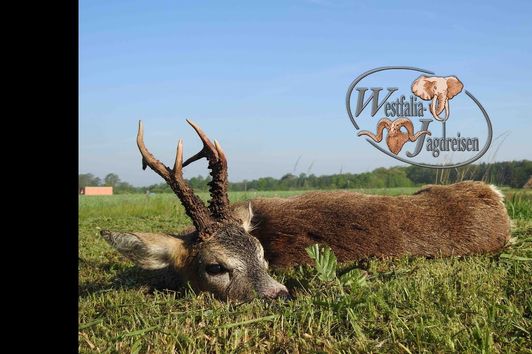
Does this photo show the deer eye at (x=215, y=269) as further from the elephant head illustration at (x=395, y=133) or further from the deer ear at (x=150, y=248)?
the elephant head illustration at (x=395, y=133)

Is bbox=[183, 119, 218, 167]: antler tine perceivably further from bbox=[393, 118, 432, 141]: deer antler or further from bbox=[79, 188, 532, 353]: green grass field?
bbox=[393, 118, 432, 141]: deer antler

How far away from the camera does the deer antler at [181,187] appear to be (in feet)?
15.0

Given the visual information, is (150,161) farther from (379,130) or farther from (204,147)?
(379,130)

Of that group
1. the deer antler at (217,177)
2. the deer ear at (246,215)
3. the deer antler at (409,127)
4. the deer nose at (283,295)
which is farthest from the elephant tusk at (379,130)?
the deer nose at (283,295)

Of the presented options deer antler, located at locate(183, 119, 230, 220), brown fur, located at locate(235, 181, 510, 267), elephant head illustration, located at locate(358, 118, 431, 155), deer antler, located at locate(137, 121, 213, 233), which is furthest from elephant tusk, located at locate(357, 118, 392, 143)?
deer antler, located at locate(137, 121, 213, 233)

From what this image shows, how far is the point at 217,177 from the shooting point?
15.1ft

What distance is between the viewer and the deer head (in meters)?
4.35

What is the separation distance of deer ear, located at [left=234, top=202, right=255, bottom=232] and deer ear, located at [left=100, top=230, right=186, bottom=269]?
60 centimetres

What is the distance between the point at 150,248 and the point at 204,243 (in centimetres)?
44

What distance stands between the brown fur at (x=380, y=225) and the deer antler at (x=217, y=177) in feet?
1.64
